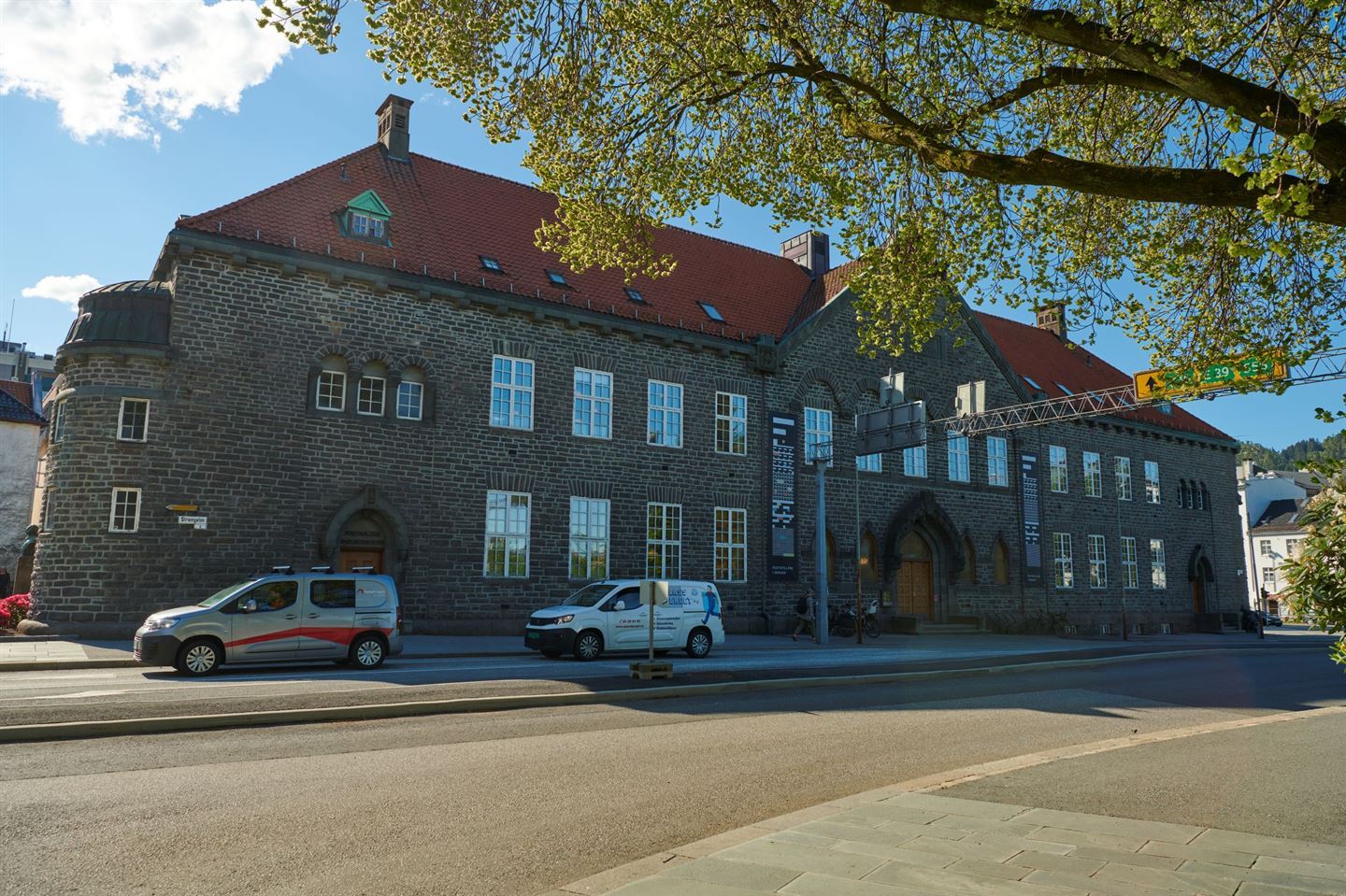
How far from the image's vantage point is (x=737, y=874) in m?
4.77

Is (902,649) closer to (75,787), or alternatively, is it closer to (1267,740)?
(1267,740)

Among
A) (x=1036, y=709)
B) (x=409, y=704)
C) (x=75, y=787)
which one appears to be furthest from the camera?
(x=1036, y=709)

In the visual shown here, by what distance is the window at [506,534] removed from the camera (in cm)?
2425

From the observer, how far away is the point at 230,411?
2112 cm

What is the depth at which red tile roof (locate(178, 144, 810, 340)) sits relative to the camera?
22844mm

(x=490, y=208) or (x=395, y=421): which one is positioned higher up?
(x=490, y=208)

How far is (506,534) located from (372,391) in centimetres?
501

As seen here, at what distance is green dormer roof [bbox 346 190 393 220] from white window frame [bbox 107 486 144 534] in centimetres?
860

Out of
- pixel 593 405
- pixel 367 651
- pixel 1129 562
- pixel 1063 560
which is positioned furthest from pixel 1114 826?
pixel 1129 562

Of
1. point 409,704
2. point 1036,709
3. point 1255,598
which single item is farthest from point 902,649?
point 1255,598

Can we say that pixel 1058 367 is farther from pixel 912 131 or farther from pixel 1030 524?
pixel 912 131

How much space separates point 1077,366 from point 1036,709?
3743 cm

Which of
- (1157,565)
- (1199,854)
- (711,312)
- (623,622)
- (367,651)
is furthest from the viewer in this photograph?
(1157,565)

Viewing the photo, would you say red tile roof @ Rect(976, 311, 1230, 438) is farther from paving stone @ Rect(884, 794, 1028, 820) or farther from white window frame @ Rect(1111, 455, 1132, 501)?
paving stone @ Rect(884, 794, 1028, 820)
